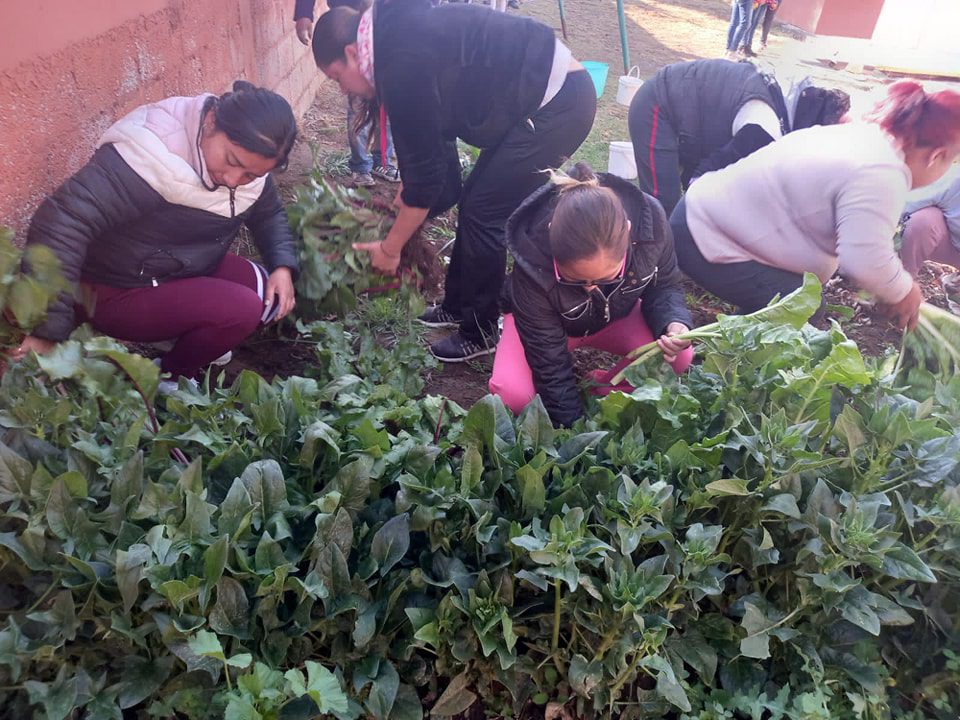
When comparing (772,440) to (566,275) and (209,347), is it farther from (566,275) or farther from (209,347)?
(209,347)

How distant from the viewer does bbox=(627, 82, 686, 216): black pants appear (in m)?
→ 3.61

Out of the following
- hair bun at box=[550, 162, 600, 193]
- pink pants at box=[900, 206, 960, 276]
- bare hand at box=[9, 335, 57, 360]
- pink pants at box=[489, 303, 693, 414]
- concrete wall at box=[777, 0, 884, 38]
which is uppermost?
concrete wall at box=[777, 0, 884, 38]

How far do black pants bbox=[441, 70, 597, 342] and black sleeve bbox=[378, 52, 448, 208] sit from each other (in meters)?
0.30

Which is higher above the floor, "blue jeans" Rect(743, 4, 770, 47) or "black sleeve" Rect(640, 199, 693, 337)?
"black sleeve" Rect(640, 199, 693, 337)

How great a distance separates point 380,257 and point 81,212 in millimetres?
1071

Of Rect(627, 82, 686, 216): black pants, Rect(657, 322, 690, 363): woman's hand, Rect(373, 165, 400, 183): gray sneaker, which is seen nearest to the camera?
Rect(657, 322, 690, 363): woman's hand

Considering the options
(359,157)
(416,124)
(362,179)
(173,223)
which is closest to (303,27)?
(359,157)

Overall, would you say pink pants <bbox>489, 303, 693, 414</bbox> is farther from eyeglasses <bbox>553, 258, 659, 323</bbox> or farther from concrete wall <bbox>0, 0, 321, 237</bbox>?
concrete wall <bbox>0, 0, 321, 237</bbox>

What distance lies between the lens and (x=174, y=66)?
2832mm

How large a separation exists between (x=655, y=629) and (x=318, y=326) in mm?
1506

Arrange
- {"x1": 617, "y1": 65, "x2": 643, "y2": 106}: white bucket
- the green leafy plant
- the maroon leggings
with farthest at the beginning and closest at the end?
1. {"x1": 617, "y1": 65, "x2": 643, "y2": 106}: white bucket
2. the maroon leggings
3. the green leafy plant

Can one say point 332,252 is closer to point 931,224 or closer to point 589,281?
point 589,281

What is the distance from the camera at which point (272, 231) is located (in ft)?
8.54

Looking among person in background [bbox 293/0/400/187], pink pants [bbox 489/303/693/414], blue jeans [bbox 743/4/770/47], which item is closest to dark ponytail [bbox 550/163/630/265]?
pink pants [bbox 489/303/693/414]
